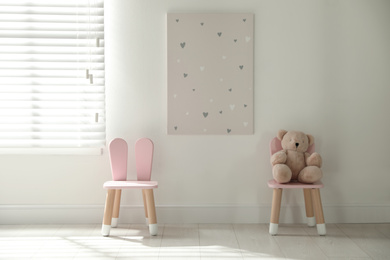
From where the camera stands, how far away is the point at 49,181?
3900mm

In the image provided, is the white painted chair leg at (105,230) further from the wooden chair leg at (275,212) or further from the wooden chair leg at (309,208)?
the wooden chair leg at (309,208)

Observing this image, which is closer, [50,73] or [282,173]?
[282,173]

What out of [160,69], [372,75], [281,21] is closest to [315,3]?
[281,21]

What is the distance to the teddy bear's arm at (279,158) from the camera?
364cm

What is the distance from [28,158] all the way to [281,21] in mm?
2117

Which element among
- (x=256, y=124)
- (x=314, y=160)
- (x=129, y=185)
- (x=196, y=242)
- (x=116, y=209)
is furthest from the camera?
(x=256, y=124)

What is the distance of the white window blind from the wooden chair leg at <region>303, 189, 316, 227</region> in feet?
5.08

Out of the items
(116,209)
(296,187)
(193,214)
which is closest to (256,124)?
(296,187)

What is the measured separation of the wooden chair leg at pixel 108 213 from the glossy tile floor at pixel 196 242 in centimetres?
6

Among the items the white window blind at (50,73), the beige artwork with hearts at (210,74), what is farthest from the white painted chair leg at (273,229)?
the white window blind at (50,73)

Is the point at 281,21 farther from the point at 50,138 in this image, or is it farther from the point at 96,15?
the point at 50,138

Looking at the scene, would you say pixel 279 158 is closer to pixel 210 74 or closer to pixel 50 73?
pixel 210 74

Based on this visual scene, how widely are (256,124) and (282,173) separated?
19.3 inches

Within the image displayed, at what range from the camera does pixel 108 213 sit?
3.53 meters
